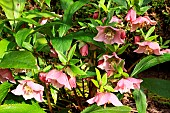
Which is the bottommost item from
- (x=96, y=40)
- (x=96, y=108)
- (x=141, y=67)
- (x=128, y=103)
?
(x=128, y=103)

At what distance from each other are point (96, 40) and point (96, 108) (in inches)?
9.1

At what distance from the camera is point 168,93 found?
1.31 m

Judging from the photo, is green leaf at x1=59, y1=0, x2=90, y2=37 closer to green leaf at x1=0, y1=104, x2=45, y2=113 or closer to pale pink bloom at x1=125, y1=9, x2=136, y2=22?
pale pink bloom at x1=125, y1=9, x2=136, y2=22

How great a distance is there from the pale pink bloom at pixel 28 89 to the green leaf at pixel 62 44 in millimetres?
136

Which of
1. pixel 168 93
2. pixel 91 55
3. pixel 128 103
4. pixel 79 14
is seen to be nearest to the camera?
pixel 168 93

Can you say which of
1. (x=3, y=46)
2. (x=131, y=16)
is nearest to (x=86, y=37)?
(x=131, y=16)

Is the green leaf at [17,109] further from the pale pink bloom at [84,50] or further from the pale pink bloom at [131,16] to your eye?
the pale pink bloom at [131,16]

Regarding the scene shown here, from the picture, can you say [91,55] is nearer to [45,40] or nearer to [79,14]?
[45,40]

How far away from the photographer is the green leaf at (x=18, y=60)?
107 centimetres

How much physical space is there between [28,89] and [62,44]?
184 mm

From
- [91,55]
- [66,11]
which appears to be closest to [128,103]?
[91,55]

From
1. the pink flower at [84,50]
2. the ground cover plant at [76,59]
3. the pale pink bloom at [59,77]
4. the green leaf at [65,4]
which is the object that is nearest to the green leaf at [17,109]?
the ground cover plant at [76,59]

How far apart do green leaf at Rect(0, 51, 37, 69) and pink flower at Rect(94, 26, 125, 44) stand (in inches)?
9.7

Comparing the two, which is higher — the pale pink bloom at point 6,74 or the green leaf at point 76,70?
the green leaf at point 76,70
